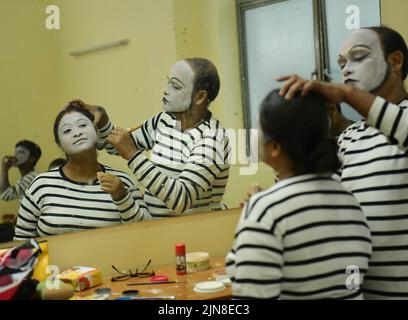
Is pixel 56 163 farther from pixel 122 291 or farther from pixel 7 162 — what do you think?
pixel 122 291

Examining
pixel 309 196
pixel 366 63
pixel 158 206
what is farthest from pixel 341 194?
pixel 158 206

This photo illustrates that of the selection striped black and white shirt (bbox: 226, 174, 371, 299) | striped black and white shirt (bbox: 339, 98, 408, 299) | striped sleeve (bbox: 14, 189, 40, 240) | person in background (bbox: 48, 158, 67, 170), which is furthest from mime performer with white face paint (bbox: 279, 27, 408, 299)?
striped sleeve (bbox: 14, 189, 40, 240)

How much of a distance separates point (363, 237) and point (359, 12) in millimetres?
1329

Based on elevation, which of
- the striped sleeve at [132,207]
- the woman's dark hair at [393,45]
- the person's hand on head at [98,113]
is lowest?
the striped sleeve at [132,207]

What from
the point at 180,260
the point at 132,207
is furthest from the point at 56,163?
the point at 180,260

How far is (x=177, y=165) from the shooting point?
5.91ft

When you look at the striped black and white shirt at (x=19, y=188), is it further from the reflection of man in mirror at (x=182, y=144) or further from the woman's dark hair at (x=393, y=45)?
the woman's dark hair at (x=393, y=45)

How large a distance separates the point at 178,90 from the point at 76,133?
406 millimetres

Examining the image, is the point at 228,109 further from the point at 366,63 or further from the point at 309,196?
the point at 309,196

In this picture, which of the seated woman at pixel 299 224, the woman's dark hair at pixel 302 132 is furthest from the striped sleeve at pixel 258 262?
the woman's dark hair at pixel 302 132

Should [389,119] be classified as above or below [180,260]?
above

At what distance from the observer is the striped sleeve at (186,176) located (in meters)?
1.74

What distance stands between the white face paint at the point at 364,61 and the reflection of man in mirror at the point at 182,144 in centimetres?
51

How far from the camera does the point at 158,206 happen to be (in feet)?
5.94
